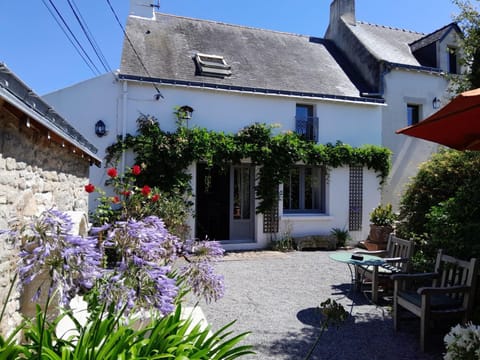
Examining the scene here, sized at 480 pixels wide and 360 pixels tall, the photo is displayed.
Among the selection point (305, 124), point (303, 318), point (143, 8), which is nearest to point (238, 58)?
point (305, 124)

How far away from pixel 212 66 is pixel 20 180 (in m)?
8.49

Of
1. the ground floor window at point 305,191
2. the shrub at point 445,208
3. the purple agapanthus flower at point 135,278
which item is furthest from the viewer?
the ground floor window at point 305,191

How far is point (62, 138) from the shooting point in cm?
382

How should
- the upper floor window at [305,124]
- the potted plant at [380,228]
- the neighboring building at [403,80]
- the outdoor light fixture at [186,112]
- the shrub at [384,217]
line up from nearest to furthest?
the outdoor light fixture at [186,112], the potted plant at [380,228], the shrub at [384,217], the upper floor window at [305,124], the neighboring building at [403,80]

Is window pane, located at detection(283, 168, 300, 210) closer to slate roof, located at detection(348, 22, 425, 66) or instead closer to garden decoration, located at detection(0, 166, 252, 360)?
slate roof, located at detection(348, 22, 425, 66)

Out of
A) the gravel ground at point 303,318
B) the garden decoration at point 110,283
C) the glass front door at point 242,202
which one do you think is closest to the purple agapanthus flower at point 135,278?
the garden decoration at point 110,283

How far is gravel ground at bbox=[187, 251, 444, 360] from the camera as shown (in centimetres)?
377

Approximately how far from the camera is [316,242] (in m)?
10.4

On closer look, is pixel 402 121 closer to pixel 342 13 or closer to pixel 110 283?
pixel 342 13

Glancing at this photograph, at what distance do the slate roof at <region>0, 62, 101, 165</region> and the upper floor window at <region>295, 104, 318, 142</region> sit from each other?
26.2 ft

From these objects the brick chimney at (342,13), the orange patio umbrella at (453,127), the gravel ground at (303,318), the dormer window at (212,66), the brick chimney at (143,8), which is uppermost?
the brick chimney at (342,13)

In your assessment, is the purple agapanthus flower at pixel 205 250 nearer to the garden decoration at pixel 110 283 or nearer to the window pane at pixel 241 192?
the garden decoration at pixel 110 283

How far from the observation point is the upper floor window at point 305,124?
10930mm

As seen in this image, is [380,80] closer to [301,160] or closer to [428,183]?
[301,160]
